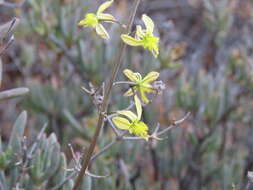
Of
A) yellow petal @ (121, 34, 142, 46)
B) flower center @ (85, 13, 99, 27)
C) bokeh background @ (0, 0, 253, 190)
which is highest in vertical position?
flower center @ (85, 13, 99, 27)

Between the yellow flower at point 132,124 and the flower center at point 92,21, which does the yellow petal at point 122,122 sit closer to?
the yellow flower at point 132,124

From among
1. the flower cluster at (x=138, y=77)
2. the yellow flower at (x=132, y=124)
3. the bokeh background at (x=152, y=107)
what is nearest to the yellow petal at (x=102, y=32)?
the flower cluster at (x=138, y=77)

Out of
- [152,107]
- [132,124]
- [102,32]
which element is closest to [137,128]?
[132,124]

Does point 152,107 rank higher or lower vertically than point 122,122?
lower

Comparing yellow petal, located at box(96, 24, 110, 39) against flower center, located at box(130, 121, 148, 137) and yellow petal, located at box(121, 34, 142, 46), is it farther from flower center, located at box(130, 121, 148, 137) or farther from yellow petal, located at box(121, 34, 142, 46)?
flower center, located at box(130, 121, 148, 137)

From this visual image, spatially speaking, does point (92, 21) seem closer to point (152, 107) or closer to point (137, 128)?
point (137, 128)

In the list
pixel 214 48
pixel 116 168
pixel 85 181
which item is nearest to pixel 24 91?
pixel 85 181

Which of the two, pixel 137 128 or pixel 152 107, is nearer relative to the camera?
pixel 137 128

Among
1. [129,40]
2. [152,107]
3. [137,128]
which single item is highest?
[129,40]

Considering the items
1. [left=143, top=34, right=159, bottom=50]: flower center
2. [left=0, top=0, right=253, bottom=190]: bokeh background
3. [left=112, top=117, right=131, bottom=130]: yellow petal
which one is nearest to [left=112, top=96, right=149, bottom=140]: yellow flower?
[left=112, top=117, right=131, bottom=130]: yellow petal

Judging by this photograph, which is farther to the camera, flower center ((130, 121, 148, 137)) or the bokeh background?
the bokeh background

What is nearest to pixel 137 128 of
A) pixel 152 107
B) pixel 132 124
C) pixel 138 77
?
pixel 132 124
